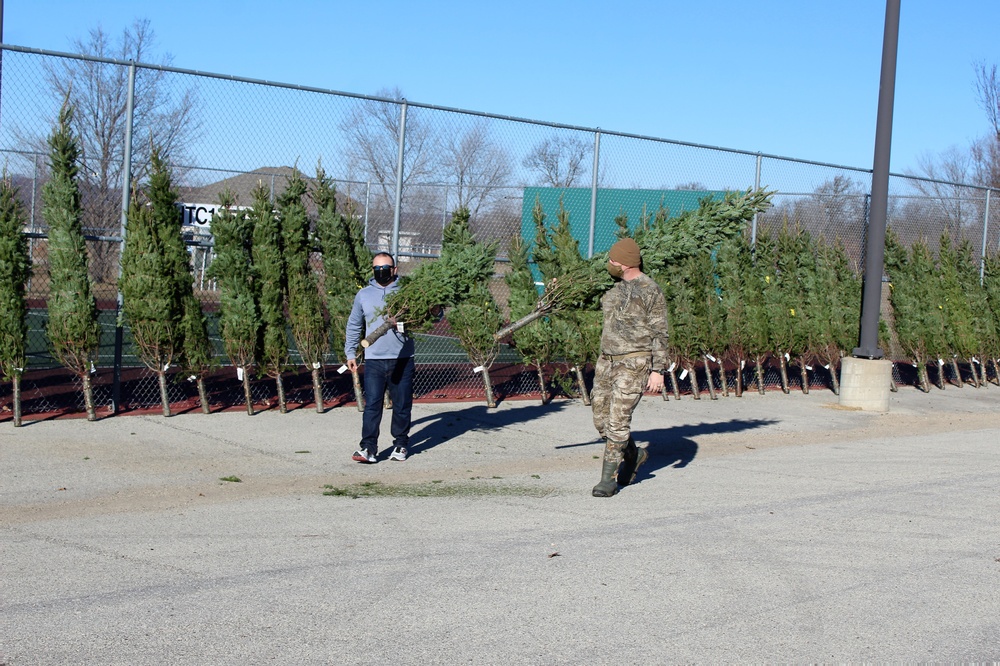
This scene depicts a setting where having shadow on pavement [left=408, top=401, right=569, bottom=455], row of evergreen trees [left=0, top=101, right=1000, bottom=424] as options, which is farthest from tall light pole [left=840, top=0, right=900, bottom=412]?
shadow on pavement [left=408, top=401, right=569, bottom=455]

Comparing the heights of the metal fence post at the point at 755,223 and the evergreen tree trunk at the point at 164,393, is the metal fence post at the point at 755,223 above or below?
above

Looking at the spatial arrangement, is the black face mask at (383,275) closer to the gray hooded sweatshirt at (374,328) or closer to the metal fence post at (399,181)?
the gray hooded sweatshirt at (374,328)

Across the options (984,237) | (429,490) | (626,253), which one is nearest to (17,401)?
(429,490)

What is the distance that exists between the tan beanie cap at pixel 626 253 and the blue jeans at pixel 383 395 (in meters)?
2.11

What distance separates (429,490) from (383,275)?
2.12m

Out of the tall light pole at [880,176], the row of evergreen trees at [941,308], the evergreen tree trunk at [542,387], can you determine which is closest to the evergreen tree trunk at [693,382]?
the evergreen tree trunk at [542,387]

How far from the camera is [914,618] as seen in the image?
17.0ft

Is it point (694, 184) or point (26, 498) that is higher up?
point (694, 184)

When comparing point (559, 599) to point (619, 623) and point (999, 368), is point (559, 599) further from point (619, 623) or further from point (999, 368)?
point (999, 368)

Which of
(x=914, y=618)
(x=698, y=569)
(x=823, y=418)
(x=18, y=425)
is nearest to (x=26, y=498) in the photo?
(x=18, y=425)

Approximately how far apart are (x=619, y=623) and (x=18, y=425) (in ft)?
22.9

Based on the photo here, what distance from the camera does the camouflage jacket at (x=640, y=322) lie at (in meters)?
8.08

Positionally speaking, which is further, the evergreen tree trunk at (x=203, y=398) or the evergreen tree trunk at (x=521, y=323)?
the evergreen tree trunk at (x=203, y=398)

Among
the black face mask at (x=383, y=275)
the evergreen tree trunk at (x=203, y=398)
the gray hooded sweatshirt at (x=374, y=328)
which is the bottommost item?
the evergreen tree trunk at (x=203, y=398)
